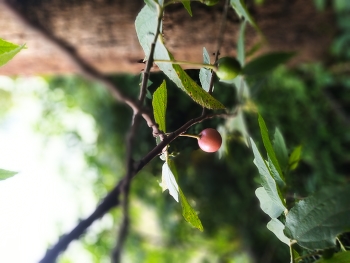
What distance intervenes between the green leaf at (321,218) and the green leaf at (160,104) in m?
0.16

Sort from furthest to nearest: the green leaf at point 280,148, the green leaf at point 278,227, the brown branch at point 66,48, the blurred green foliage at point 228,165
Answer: the blurred green foliage at point 228,165 < the brown branch at point 66,48 < the green leaf at point 280,148 < the green leaf at point 278,227

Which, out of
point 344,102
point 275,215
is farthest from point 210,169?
point 275,215

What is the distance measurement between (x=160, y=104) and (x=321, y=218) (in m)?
0.19

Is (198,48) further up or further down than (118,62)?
further down

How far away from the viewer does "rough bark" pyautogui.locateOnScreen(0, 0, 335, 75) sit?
0.75 meters

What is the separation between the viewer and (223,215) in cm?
179

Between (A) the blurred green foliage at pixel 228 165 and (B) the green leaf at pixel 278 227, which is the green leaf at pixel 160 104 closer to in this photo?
(B) the green leaf at pixel 278 227

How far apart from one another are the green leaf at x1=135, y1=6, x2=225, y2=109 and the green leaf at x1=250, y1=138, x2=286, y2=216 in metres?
0.06

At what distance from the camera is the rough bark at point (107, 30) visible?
747 millimetres

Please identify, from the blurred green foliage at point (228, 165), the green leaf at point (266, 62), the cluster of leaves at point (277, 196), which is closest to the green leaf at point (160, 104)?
the cluster of leaves at point (277, 196)

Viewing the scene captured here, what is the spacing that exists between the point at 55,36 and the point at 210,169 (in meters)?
1.09

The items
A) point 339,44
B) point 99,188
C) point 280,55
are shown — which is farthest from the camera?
point 99,188

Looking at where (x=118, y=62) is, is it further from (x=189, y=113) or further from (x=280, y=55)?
(x=280, y=55)

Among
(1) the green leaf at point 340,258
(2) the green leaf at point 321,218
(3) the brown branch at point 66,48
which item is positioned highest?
(3) the brown branch at point 66,48
